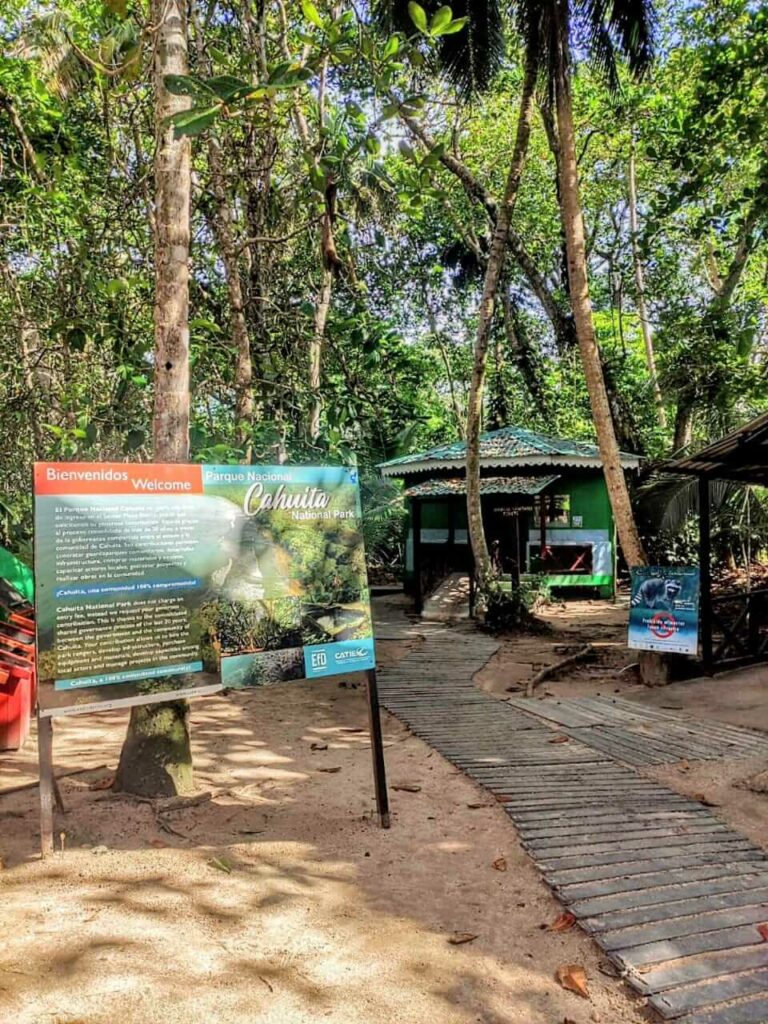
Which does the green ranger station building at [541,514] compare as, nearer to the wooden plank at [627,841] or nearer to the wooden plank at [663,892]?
the wooden plank at [627,841]

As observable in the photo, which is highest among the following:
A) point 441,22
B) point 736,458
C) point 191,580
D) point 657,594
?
point 441,22

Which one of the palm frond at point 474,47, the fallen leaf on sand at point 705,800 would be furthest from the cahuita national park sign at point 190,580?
the palm frond at point 474,47

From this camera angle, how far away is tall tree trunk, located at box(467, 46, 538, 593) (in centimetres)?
1101

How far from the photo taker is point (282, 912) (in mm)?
3334

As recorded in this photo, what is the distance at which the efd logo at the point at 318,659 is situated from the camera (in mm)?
4285

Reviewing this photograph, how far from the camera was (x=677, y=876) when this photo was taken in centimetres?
377

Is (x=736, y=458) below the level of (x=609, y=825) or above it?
above

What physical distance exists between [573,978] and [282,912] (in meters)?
1.28

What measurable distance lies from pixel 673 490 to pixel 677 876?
437 inches

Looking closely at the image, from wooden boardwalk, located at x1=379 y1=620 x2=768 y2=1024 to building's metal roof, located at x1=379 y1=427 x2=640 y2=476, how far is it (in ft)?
29.7

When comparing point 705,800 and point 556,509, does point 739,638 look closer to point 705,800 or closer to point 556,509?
point 705,800

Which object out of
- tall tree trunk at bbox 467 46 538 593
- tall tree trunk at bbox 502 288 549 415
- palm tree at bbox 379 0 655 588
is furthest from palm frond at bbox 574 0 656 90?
tall tree trunk at bbox 502 288 549 415

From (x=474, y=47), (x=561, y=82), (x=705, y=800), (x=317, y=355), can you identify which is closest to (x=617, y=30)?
(x=561, y=82)

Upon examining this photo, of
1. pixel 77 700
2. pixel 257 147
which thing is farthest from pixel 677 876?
pixel 257 147
